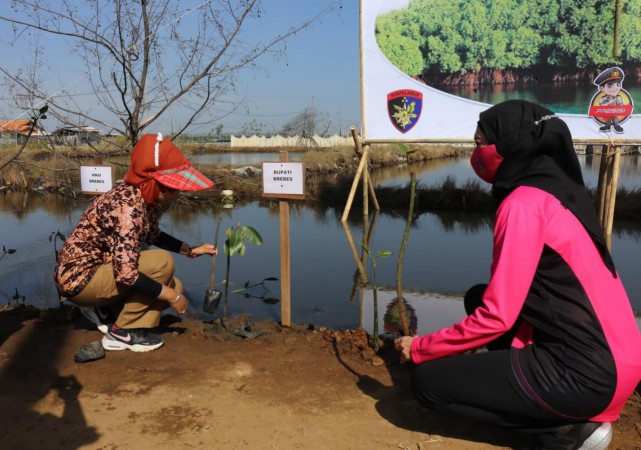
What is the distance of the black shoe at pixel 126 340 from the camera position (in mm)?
3246

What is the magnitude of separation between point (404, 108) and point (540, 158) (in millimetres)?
5718

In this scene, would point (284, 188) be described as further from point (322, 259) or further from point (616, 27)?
point (616, 27)

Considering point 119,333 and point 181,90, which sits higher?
point 181,90

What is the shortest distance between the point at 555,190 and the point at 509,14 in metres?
6.62

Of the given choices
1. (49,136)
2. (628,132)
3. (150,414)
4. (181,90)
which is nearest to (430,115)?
(628,132)

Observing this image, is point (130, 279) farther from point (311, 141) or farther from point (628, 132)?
point (311, 141)

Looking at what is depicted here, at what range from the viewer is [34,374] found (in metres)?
3.01

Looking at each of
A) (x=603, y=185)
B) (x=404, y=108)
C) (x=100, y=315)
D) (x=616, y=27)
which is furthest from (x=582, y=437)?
(x=616, y=27)

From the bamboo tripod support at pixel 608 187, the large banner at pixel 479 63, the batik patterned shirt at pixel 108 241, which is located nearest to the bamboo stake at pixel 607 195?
the bamboo tripod support at pixel 608 187

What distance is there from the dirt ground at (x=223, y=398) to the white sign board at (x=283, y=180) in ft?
2.84

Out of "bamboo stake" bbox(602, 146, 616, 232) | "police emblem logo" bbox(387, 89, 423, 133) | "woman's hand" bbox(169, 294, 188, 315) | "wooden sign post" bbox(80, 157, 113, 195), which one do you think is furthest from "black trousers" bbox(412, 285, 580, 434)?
"police emblem logo" bbox(387, 89, 423, 133)

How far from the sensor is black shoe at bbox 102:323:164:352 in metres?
3.25

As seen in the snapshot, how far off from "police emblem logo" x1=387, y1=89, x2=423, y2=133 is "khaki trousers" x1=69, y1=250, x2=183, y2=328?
483 cm

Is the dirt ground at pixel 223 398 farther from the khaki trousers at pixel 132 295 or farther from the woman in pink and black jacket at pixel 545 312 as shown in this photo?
the woman in pink and black jacket at pixel 545 312
